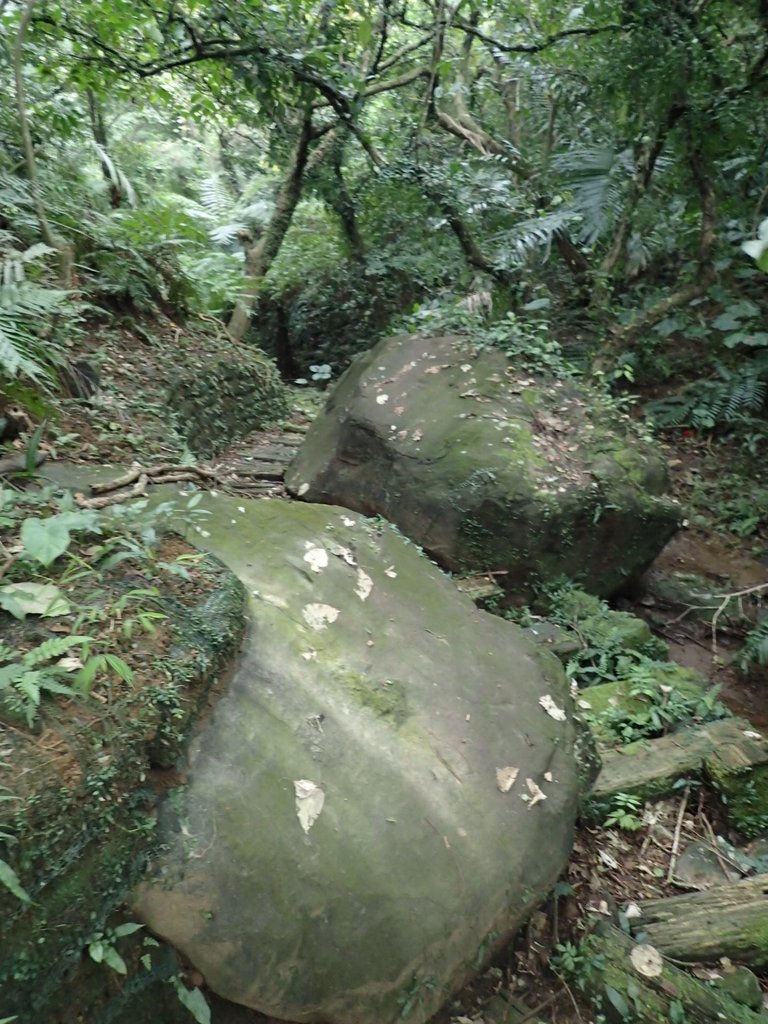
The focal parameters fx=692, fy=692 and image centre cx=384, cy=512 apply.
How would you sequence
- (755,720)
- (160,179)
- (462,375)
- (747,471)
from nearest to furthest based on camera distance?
(755,720) → (462,375) → (747,471) → (160,179)

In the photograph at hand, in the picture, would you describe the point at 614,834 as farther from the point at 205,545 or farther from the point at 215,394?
the point at 215,394

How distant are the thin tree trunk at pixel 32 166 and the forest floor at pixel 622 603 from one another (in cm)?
59

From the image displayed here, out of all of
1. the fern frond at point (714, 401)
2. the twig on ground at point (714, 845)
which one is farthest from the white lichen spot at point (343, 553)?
the fern frond at point (714, 401)

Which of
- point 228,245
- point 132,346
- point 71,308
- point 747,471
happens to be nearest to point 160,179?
point 228,245

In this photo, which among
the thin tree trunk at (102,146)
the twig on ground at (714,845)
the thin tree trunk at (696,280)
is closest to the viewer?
the twig on ground at (714,845)

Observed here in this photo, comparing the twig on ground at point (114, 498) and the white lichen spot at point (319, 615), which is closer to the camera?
the twig on ground at point (114, 498)

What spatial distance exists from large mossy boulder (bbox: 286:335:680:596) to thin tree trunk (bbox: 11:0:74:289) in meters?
2.05

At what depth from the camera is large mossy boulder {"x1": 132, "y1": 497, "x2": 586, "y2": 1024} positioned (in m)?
2.08

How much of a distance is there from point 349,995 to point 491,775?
93cm

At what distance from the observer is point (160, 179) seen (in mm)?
10703

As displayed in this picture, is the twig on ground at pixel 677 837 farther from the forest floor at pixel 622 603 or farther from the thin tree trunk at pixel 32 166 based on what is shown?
the thin tree trunk at pixel 32 166

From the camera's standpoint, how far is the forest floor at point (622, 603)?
2.66 m

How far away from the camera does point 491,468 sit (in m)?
4.66

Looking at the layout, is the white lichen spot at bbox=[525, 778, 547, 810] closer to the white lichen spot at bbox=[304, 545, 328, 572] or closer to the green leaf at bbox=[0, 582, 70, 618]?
the white lichen spot at bbox=[304, 545, 328, 572]
